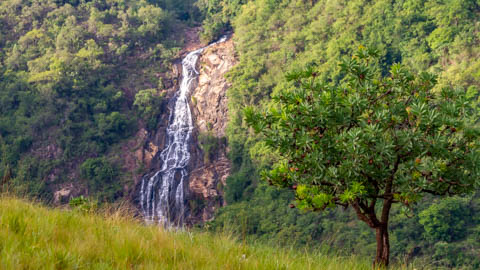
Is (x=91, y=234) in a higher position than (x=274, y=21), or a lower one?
lower

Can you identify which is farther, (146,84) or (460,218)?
(146,84)

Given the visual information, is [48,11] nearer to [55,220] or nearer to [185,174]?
[185,174]

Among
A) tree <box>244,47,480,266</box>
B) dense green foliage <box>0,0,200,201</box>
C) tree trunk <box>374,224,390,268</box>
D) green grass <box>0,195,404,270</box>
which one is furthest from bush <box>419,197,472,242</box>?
dense green foliage <box>0,0,200,201</box>

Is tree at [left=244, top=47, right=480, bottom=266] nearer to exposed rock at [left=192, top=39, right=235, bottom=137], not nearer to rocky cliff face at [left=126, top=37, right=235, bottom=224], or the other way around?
rocky cliff face at [left=126, top=37, right=235, bottom=224]

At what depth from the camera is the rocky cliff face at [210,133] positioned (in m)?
32.3

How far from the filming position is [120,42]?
43.7 metres

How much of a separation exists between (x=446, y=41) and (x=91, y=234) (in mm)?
28109

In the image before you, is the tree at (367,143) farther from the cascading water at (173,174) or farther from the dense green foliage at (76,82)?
the dense green foliage at (76,82)

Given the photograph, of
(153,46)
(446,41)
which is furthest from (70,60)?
(446,41)

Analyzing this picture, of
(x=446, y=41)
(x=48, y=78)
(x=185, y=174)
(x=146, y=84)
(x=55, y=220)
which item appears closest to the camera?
(x=55, y=220)

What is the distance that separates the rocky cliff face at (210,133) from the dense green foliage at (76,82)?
4.76 m

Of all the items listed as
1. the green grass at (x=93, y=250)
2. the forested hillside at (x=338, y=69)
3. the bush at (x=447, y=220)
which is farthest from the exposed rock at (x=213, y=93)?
the green grass at (x=93, y=250)

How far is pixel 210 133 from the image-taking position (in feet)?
115

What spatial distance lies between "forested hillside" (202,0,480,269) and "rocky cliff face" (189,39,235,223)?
57.5 inches
